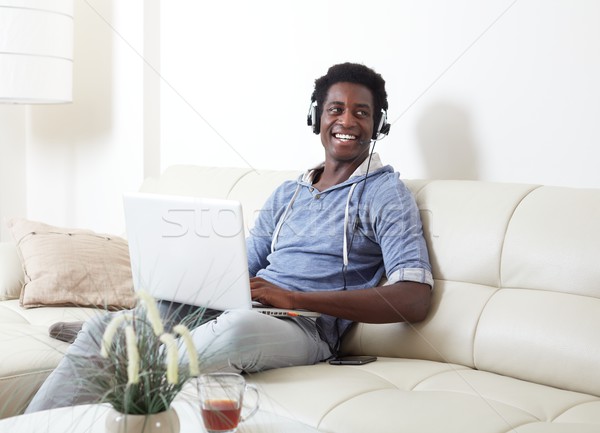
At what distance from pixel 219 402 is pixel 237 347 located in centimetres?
50

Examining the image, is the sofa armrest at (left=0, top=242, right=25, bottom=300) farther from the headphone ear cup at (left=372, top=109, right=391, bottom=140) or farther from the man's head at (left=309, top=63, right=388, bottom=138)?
the headphone ear cup at (left=372, top=109, right=391, bottom=140)

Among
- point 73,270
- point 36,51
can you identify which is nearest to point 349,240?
point 73,270

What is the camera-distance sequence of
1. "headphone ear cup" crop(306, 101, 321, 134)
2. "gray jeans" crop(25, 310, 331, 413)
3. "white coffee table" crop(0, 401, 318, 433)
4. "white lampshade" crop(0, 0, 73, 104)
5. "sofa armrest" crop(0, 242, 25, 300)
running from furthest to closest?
"white lampshade" crop(0, 0, 73, 104) < "sofa armrest" crop(0, 242, 25, 300) < "headphone ear cup" crop(306, 101, 321, 134) < "gray jeans" crop(25, 310, 331, 413) < "white coffee table" crop(0, 401, 318, 433)

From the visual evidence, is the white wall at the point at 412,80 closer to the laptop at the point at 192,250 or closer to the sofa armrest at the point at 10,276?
the laptop at the point at 192,250

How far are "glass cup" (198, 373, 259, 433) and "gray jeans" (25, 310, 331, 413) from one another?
0.93ft

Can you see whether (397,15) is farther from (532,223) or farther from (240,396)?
(240,396)

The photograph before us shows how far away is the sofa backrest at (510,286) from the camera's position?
1779 millimetres

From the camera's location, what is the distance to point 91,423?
1.35 m

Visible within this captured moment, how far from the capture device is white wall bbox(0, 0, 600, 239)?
2182mm

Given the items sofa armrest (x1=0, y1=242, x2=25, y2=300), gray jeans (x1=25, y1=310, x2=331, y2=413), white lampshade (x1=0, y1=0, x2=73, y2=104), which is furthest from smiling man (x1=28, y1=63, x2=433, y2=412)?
white lampshade (x1=0, y1=0, x2=73, y2=104)

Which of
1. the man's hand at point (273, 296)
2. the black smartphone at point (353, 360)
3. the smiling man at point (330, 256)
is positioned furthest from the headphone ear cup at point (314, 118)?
the black smartphone at point (353, 360)

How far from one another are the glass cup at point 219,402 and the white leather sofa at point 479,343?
0.30m

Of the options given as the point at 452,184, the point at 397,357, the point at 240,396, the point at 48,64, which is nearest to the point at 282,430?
the point at 240,396

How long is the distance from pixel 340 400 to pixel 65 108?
273 centimetres
